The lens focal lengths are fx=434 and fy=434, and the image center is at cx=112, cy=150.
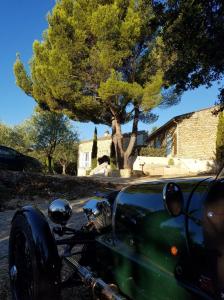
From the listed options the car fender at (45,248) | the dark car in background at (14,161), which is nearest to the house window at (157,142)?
the dark car in background at (14,161)

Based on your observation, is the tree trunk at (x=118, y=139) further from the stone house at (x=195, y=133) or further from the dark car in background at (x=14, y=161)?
the dark car in background at (x=14, y=161)

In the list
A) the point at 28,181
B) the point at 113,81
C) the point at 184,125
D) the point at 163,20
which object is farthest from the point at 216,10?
the point at 184,125

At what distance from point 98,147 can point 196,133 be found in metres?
13.9

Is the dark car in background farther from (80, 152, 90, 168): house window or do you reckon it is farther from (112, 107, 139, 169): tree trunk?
(80, 152, 90, 168): house window

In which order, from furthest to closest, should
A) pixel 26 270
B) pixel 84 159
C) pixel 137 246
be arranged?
pixel 84 159, pixel 26 270, pixel 137 246

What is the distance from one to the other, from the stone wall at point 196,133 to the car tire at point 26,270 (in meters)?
29.8

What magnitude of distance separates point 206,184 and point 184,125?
102 ft

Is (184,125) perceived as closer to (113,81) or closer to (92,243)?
(113,81)

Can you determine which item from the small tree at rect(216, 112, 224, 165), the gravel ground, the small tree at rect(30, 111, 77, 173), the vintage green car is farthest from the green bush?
the vintage green car

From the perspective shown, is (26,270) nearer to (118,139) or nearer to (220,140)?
(220,140)

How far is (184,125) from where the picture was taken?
109 ft

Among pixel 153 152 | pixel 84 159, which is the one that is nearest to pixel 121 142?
pixel 153 152

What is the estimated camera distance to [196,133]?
1307 inches

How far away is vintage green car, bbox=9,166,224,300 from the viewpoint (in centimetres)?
214
